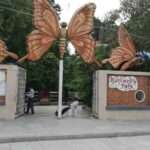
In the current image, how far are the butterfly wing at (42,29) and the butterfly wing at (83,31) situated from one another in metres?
0.86

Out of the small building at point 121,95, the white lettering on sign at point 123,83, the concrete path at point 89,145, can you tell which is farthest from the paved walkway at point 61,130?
the white lettering on sign at point 123,83

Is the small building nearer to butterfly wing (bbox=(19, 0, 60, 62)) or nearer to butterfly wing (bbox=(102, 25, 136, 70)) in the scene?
butterfly wing (bbox=(102, 25, 136, 70))

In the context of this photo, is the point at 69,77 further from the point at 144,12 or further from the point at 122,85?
the point at 122,85

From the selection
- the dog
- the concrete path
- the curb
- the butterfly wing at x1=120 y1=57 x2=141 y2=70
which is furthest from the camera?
the butterfly wing at x1=120 y1=57 x2=141 y2=70

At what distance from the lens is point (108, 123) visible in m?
22.1

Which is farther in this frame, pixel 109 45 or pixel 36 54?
pixel 109 45

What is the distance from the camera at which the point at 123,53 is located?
2589cm

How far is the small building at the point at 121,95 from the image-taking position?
24.4 metres

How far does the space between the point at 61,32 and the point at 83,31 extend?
46.1 inches

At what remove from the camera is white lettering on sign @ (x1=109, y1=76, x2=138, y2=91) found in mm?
24625

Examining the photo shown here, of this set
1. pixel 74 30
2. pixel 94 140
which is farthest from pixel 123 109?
pixel 94 140

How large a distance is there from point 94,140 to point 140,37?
16490mm

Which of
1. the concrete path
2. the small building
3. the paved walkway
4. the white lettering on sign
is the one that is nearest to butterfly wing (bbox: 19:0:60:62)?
the small building

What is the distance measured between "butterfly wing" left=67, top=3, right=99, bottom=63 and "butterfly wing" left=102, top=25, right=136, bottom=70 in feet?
3.72
